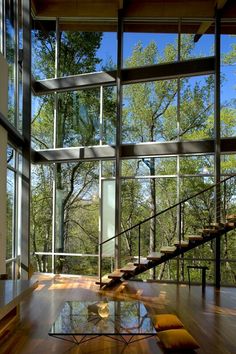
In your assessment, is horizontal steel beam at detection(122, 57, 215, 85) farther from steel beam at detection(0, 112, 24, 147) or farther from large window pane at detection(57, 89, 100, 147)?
steel beam at detection(0, 112, 24, 147)

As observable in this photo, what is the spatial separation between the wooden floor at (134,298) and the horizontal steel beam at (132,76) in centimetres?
532

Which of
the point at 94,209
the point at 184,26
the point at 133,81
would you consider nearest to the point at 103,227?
Result: the point at 94,209

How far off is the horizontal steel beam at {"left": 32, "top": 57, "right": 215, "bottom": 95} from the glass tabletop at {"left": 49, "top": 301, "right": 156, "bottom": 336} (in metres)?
6.32

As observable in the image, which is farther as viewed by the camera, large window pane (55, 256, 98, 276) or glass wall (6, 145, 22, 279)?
large window pane (55, 256, 98, 276)

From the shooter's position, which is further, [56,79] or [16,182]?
[56,79]

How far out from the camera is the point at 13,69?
9219mm

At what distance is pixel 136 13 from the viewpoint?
34.0 feet

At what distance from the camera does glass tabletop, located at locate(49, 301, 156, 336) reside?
4613mm

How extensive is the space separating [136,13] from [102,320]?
8312 millimetres

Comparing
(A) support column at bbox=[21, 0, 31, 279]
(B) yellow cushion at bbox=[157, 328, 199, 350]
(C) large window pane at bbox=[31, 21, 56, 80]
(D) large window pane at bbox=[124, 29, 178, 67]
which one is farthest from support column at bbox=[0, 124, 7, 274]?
(D) large window pane at bbox=[124, 29, 178, 67]

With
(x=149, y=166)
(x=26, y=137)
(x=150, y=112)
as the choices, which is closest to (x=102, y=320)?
(x=149, y=166)

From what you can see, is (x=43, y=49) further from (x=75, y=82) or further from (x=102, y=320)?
(x=102, y=320)

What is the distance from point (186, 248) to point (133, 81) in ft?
15.4

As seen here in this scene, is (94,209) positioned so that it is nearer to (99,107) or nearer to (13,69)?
(99,107)
